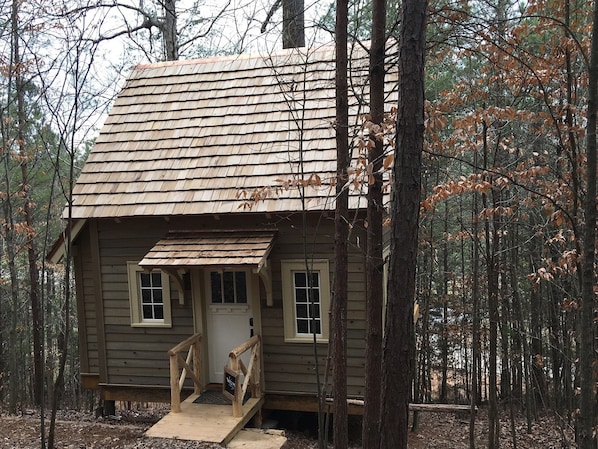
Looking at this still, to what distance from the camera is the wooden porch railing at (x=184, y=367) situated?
27.3 ft

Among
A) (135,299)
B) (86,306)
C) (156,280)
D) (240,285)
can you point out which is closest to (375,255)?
(240,285)

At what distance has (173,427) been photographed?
7836 millimetres

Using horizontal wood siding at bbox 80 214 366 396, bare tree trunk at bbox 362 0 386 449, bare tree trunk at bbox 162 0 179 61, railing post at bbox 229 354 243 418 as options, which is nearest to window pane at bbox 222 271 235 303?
horizontal wood siding at bbox 80 214 366 396

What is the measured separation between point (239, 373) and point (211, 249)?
1.98 metres

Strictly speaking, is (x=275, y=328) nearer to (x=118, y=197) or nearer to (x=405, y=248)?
(x=118, y=197)

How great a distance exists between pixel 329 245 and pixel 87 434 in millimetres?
4848

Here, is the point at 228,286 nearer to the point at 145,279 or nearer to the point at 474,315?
the point at 145,279

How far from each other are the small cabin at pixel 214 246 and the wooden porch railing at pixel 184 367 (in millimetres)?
104

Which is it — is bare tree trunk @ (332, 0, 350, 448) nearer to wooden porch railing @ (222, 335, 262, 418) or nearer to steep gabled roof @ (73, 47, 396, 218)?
steep gabled roof @ (73, 47, 396, 218)

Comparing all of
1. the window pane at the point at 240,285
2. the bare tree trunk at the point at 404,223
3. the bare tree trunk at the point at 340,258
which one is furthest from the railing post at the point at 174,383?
the bare tree trunk at the point at 404,223

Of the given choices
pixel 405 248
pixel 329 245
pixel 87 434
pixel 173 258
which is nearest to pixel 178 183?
pixel 173 258

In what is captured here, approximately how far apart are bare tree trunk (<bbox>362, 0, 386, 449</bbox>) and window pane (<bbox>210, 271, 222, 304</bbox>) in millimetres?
4296

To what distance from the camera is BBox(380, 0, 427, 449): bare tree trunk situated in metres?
3.61

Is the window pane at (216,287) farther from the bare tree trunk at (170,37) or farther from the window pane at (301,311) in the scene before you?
the bare tree trunk at (170,37)
